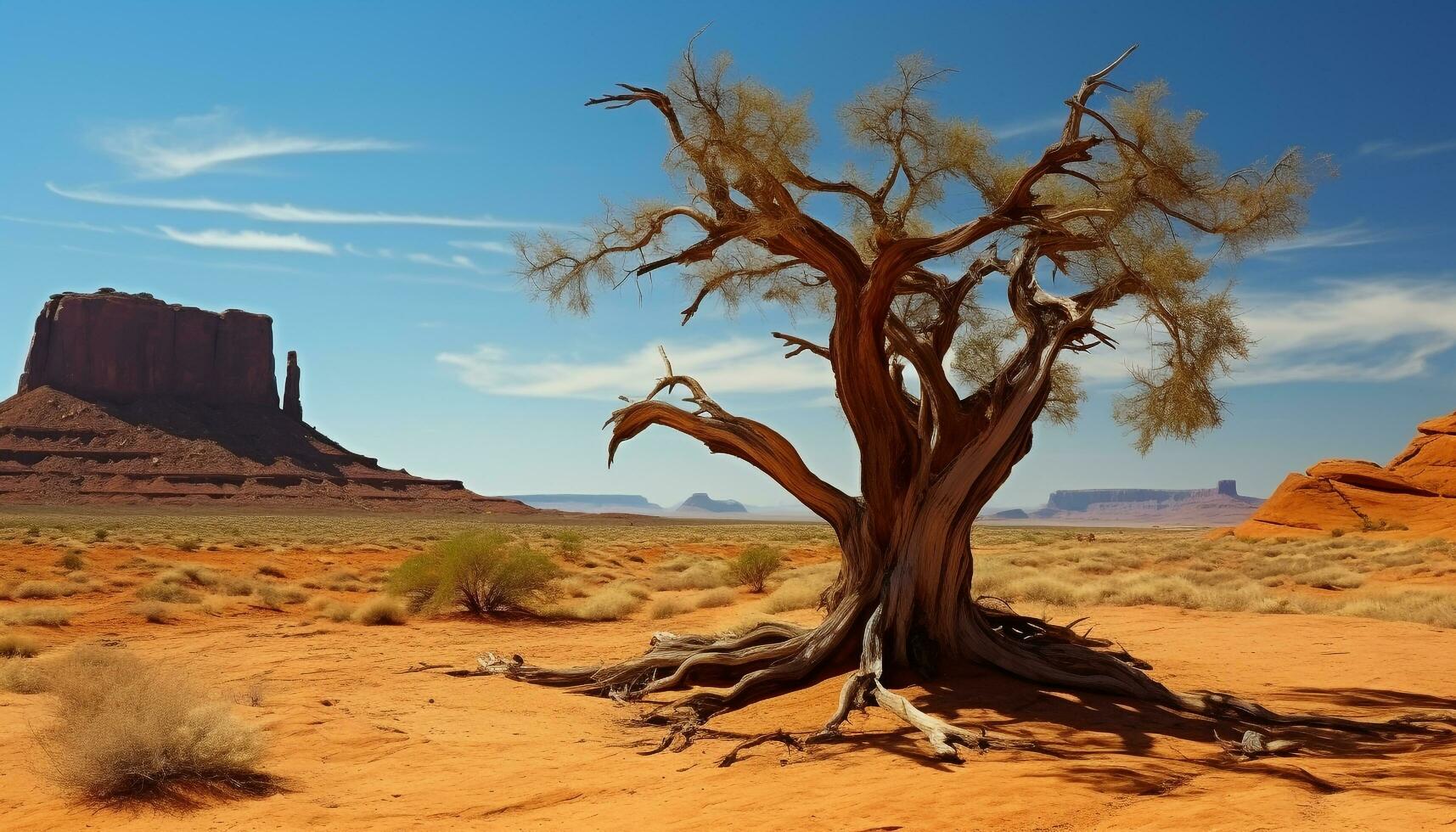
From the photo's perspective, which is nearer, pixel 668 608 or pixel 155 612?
pixel 155 612

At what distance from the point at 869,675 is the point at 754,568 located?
15102mm

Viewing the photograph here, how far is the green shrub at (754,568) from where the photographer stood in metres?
23.3

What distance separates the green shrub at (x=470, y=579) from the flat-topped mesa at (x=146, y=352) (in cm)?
11110

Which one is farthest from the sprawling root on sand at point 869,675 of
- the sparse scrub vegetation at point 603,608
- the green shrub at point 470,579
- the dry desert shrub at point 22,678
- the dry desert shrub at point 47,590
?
the dry desert shrub at point 47,590

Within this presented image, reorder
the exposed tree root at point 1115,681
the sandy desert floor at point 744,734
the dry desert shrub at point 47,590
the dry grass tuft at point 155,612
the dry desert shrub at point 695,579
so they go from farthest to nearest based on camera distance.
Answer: the dry desert shrub at point 695,579
the dry desert shrub at point 47,590
the dry grass tuft at point 155,612
the exposed tree root at point 1115,681
the sandy desert floor at point 744,734

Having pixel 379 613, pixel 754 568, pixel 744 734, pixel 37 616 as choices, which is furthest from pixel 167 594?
pixel 744 734

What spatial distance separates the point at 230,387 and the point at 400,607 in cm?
11487

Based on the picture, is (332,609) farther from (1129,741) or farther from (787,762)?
(1129,741)

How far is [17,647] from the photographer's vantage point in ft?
40.5

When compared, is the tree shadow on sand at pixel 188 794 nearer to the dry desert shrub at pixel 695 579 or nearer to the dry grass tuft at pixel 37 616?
the dry grass tuft at pixel 37 616

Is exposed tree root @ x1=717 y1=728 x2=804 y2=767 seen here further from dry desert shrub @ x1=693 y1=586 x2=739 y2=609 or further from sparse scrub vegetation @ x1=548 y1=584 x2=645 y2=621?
dry desert shrub @ x1=693 y1=586 x2=739 y2=609

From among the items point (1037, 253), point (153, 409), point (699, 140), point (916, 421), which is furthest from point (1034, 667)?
point (153, 409)

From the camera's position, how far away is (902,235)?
30.8ft

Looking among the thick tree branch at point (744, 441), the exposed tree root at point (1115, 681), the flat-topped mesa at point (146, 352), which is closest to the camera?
the exposed tree root at point (1115, 681)
